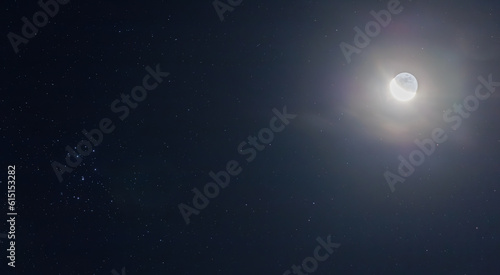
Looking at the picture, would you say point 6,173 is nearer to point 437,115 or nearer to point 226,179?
point 226,179

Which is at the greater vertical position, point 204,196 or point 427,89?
point 204,196

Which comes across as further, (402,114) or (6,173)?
(402,114)

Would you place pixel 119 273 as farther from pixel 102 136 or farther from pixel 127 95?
pixel 127 95

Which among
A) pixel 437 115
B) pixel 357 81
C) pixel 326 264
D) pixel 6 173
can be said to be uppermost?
pixel 6 173

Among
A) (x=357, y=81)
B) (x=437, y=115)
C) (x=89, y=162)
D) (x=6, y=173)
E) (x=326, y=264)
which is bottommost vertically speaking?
(x=326, y=264)

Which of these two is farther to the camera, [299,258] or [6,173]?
[299,258]

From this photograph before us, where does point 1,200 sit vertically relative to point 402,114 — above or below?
above

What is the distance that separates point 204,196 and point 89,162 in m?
0.55

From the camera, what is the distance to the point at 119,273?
2732 mm

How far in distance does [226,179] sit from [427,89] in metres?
1.04

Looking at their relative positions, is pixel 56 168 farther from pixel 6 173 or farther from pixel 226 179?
pixel 226 179

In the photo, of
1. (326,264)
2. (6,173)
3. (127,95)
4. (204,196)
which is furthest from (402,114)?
(6,173)

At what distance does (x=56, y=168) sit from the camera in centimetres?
264

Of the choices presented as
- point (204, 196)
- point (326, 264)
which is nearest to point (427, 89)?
point (326, 264)
